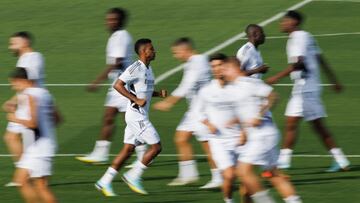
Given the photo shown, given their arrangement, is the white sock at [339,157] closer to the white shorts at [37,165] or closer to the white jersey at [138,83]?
the white jersey at [138,83]

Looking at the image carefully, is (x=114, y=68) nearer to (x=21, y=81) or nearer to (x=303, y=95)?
(x=303, y=95)

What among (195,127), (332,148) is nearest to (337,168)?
(332,148)

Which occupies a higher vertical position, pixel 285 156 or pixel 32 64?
pixel 32 64

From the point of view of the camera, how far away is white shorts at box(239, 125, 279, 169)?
14.3 m

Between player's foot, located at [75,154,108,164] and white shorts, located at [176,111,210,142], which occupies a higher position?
white shorts, located at [176,111,210,142]

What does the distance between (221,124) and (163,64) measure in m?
12.5

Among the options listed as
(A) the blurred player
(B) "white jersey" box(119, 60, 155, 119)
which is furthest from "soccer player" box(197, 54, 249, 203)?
(A) the blurred player

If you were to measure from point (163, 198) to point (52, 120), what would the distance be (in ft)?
8.31

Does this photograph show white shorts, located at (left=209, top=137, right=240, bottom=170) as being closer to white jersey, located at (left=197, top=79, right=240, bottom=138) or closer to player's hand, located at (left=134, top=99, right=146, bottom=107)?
white jersey, located at (left=197, top=79, right=240, bottom=138)

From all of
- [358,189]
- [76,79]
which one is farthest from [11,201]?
[76,79]

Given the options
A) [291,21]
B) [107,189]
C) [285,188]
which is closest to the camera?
[285,188]

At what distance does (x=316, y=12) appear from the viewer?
34.0 metres

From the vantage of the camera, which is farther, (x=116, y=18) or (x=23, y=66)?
(x=116, y=18)

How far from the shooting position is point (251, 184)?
557 inches
